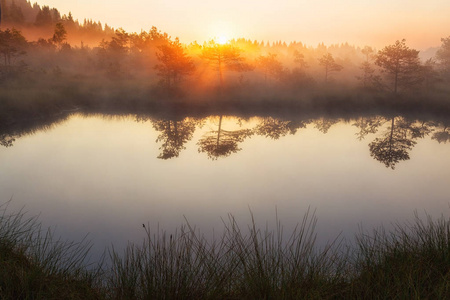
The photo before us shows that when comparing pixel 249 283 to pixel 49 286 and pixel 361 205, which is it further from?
pixel 361 205

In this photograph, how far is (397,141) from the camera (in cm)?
2017

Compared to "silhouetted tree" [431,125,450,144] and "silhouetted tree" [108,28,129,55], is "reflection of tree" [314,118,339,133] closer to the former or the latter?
"silhouetted tree" [431,125,450,144]

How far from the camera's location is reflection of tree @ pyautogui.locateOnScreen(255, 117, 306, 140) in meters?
22.3

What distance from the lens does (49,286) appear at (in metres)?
3.55

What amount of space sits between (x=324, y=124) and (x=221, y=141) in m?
10.7

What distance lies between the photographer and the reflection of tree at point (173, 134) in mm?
16969

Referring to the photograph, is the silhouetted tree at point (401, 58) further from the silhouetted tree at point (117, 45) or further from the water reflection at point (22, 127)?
the silhouetted tree at point (117, 45)

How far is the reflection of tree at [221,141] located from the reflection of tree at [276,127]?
112 centimetres

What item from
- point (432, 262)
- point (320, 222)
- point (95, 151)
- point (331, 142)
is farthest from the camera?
point (331, 142)

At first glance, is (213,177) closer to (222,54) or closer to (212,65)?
(222,54)

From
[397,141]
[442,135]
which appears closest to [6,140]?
[397,141]

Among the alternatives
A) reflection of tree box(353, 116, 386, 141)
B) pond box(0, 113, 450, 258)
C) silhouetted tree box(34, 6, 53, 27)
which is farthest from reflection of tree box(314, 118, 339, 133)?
silhouetted tree box(34, 6, 53, 27)

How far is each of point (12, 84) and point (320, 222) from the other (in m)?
39.6

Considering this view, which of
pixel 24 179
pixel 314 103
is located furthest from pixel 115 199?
pixel 314 103
